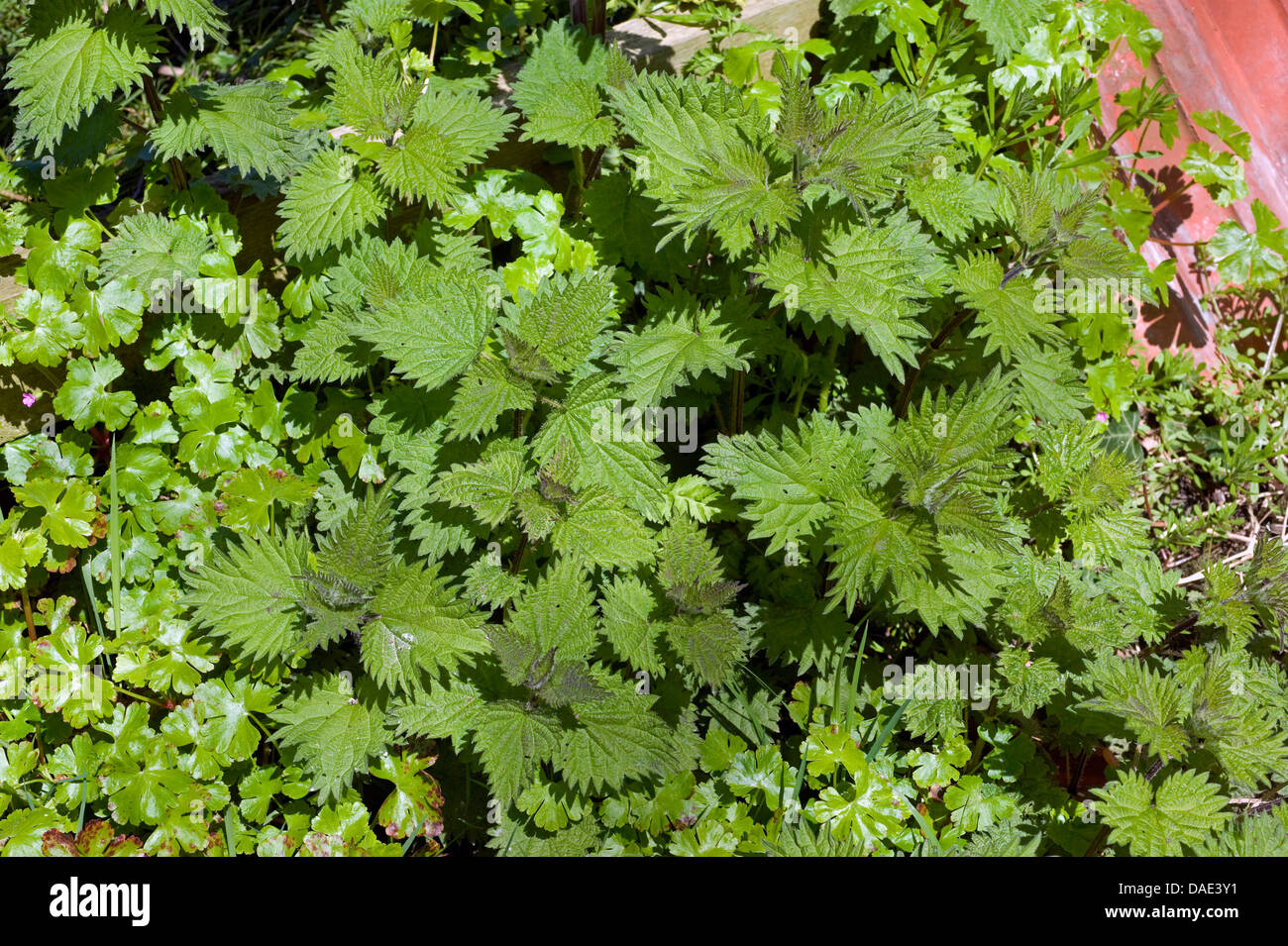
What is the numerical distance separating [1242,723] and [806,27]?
8.51 feet

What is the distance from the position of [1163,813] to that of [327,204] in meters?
2.48

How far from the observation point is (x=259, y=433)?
2742 millimetres

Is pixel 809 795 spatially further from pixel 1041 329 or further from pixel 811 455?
pixel 1041 329

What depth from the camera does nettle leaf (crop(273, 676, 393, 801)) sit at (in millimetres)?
2277

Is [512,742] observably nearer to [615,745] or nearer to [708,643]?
[615,745]

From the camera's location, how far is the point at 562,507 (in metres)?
2.33

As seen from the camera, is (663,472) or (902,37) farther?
(902,37)

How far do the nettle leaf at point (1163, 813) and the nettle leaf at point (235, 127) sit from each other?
2.53m

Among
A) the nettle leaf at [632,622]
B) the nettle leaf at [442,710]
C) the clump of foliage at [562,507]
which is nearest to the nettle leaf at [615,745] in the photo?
the clump of foliage at [562,507]

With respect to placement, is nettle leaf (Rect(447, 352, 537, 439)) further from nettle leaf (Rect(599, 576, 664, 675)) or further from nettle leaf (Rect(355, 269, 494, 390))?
nettle leaf (Rect(599, 576, 664, 675))

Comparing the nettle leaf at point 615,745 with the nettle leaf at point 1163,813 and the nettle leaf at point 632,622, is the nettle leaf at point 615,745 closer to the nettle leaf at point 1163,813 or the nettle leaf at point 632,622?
the nettle leaf at point 632,622

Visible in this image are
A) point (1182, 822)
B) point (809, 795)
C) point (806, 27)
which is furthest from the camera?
point (806, 27)

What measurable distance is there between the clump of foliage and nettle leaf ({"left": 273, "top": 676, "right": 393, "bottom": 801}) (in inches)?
0.4

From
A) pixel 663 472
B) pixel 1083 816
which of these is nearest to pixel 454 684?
pixel 663 472
